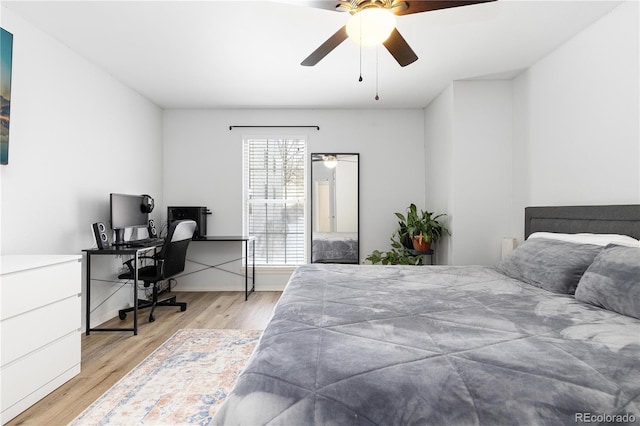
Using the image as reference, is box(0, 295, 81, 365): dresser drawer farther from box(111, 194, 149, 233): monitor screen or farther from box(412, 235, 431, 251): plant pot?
box(412, 235, 431, 251): plant pot

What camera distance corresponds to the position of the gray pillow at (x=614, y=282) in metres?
1.51

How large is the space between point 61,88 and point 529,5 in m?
3.79

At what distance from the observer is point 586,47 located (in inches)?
105

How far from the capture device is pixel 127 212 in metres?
3.68

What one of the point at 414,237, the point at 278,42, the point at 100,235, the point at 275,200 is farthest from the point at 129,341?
the point at 414,237

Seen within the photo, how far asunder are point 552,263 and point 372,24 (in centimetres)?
175

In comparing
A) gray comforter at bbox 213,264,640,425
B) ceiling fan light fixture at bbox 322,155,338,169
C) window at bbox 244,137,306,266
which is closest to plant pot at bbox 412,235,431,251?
ceiling fan light fixture at bbox 322,155,338,169

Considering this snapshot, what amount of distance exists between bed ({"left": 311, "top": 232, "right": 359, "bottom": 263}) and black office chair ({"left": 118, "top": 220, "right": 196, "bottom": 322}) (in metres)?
1.78

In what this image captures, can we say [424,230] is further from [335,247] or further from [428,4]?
[428,4]

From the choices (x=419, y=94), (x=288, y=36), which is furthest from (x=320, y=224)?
(x=288, y=36)

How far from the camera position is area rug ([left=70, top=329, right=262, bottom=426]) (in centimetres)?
187

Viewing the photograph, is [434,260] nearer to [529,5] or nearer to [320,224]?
[320,224]

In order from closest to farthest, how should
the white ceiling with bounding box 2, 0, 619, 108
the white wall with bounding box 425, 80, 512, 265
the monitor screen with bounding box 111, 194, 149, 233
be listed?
the white ceiling with bounding box 2, 0, 619, 108 < the monitor screen with bounding box 111, 194, 149, 233 < the white wall with bounding box 425, 80, 512, 265

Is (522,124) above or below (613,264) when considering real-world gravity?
above
